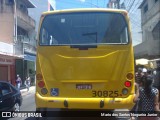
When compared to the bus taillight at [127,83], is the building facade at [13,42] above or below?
above

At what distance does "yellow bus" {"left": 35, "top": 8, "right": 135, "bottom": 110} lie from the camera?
902 centimetres

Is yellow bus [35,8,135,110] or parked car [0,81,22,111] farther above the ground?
yellow bus [35,8,135,110]

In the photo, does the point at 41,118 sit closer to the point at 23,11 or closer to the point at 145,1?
the point at 23,11

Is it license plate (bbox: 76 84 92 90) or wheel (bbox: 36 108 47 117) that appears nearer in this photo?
license plate (bbox: 76 84 92 90)

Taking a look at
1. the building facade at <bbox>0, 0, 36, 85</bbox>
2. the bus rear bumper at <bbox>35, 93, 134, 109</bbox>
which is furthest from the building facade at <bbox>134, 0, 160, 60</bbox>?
the bus rear bumper at <bbox>35, 93, 134, 109</bbox>

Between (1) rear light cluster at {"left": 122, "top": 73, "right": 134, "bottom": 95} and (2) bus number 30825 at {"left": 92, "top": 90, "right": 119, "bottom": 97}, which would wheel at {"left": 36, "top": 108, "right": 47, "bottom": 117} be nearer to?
(2) bus number 30825 at {"left": 92, "top": 90, "right": 119, "bottom": 97}

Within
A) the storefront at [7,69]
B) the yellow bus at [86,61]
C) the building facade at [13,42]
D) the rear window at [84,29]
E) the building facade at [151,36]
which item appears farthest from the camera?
the building facade at [151,36]

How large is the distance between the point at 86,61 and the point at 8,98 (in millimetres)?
4373

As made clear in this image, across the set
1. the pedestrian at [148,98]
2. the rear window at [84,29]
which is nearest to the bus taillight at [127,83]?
the rear window at [84,29]

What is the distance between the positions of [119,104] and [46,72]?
2.05 metres

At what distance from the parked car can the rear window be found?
321 cm

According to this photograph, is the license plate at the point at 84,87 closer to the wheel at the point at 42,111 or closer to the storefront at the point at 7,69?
the wheel at the point at 42,111

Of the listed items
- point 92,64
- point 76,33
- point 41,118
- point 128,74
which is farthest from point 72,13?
point 41,118

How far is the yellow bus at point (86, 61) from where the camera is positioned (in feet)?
29.6
